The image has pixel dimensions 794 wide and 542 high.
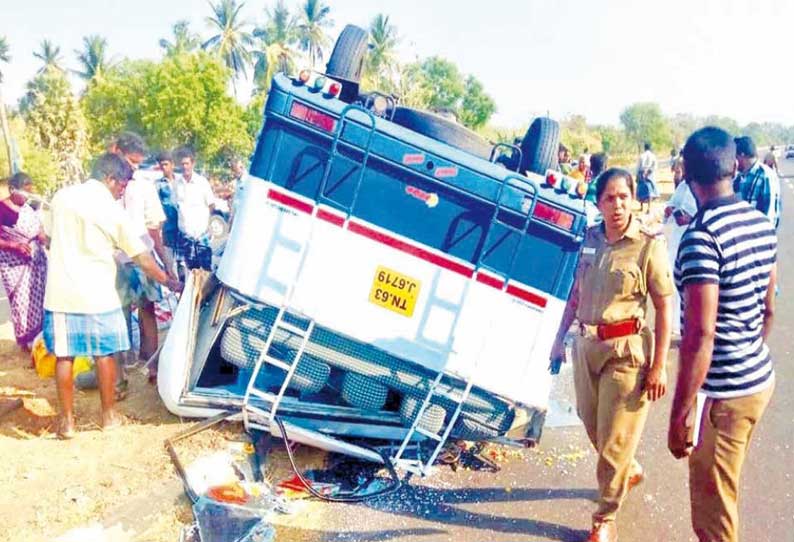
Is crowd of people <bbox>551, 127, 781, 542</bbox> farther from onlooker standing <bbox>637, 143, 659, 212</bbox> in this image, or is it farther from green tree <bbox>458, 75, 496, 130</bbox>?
green tree <bbox>458, 75, 496, 130</bbox>

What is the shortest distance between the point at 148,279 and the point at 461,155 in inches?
109

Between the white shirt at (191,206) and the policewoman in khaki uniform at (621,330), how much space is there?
4.32 meters

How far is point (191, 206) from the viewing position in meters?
6.18

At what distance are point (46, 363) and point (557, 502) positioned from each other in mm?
3909

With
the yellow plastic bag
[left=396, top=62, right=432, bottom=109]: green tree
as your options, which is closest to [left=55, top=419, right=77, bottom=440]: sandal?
the yellow plastic bag

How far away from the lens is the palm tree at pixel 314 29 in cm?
4959

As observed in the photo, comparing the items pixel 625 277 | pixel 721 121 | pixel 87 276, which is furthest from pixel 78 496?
pixel 721 121

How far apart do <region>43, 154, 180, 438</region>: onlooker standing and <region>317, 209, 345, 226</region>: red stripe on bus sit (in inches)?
49.7

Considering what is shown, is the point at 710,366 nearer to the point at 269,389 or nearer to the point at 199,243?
the point at 269,389

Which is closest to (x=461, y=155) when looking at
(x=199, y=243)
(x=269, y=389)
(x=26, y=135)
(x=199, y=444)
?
(x=269, y=389)

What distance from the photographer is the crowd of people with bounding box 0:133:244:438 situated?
3.79m

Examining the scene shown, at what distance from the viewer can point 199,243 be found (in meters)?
6.28

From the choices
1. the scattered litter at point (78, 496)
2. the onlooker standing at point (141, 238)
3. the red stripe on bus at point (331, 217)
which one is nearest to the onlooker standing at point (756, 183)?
the red stripe on bus at point (331, 217)

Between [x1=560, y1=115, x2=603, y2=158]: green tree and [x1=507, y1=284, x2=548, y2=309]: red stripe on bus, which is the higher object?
[x1=560, y1=115, x2=603, y2=158]: green tree
